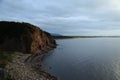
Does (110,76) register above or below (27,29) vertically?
below

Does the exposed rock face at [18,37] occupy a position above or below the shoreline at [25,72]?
above

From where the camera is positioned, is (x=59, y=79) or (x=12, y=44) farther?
(x=12, y=44)

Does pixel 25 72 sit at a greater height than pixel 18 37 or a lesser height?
lesser

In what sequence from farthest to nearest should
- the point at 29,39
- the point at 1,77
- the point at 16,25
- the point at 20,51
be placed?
the point at 16,25
the point at 29,39
the point at 20,51
the point at 1,77

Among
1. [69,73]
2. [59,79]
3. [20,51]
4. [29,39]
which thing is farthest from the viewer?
[29,39]

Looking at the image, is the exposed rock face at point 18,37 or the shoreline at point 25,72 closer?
the shoreline at point 25,72

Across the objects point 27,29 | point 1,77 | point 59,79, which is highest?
point 27,29

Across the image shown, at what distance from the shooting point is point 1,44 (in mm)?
60469

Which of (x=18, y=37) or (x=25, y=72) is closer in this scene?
(x=25, y=72)

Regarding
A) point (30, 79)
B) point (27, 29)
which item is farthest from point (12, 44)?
point (30, 79)

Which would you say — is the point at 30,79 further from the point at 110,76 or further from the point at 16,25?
the point at 16,25

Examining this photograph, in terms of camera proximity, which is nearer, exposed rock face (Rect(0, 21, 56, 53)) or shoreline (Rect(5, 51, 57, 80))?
shoreline (Rect(5, 51, 57, 80))

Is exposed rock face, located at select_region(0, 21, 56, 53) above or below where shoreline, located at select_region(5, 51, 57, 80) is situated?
above

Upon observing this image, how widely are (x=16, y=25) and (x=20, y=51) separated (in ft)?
43.6
